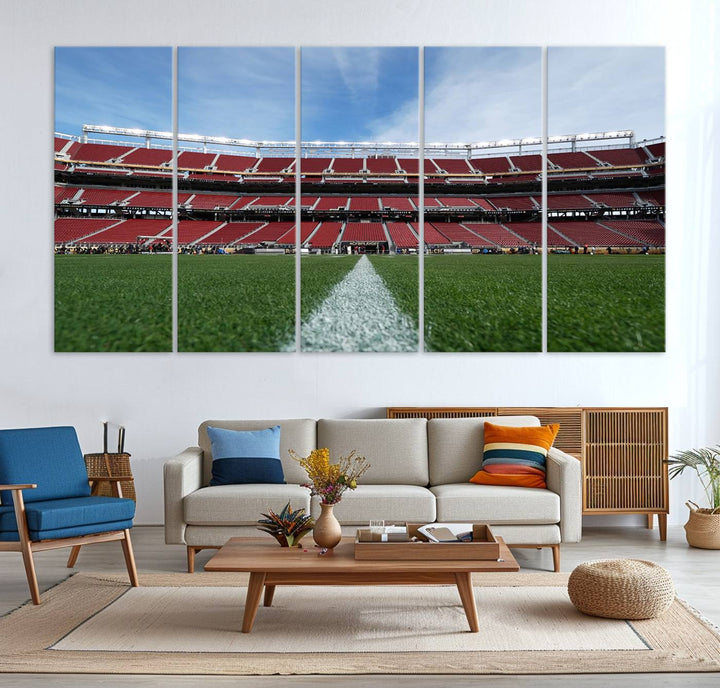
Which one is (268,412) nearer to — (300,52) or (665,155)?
(300,52)

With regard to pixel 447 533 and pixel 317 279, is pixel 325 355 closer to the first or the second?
Result: pixel 317 279

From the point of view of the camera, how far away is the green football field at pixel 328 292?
6.87 metres

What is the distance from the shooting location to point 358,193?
6.98 m

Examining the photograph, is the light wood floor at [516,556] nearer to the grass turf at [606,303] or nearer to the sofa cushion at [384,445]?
the sofa cushion at [384,445]

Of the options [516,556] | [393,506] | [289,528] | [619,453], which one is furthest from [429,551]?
[619,453]

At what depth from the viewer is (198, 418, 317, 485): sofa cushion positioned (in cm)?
607

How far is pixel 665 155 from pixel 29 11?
16.7ft

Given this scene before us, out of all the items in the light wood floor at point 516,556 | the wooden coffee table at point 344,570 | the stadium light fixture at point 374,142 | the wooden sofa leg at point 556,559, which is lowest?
the light wood floor at point 516,556

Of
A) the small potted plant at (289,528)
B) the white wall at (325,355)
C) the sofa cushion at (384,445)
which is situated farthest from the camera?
the white wall at (325,355)

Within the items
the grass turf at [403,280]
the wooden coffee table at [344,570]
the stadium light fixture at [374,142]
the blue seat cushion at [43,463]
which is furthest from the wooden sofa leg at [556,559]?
the stadium light fixture at [374,142]

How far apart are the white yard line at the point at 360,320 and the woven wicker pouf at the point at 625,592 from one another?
9.48 ft

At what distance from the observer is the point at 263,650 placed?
155 inches

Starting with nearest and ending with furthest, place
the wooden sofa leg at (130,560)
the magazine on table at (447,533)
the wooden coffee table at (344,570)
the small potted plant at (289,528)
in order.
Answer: the wooden coffee table at (344,570), the magazine on table at (447,533), the small potted plant at (289,528), the wooden sofa leg at (130,560)

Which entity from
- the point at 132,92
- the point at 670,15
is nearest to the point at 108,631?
the point at 132,92
